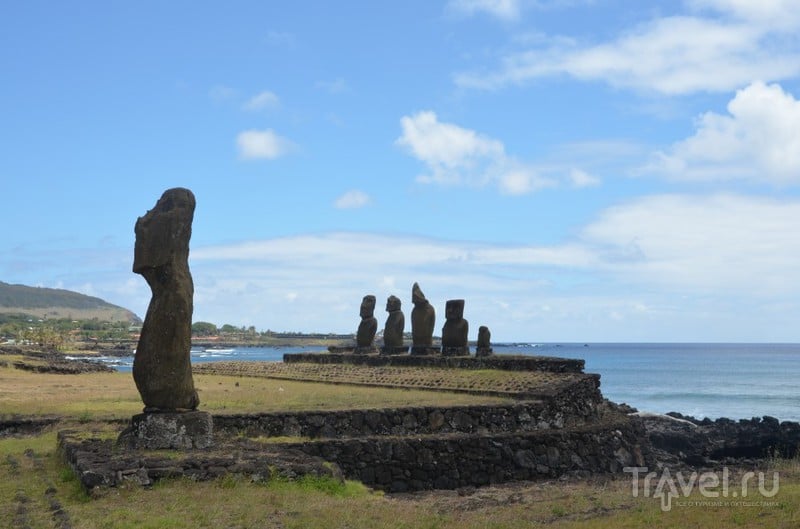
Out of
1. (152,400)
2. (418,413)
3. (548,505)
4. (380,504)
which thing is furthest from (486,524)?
(418,413)

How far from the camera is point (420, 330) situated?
1467 inches

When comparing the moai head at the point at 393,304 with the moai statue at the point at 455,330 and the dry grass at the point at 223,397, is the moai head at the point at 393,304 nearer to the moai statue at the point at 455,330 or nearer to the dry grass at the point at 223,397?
the moai statue at the point at 455,330

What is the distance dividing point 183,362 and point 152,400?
2.52 ft

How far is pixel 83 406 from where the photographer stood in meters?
22.1

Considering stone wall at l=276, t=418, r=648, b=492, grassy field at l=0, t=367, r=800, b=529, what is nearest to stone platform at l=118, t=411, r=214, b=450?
grassy field at l=0, t=367, r=800, b=529

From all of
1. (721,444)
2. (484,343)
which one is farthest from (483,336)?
(721,444)

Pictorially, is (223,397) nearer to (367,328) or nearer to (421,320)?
(421,320)

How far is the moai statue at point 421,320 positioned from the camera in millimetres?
37000

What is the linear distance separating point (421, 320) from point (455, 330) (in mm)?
2305

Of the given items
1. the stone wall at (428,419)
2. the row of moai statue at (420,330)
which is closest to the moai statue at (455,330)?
the row of moai statue at (420,330)

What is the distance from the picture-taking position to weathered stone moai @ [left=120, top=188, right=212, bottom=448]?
48.0ft

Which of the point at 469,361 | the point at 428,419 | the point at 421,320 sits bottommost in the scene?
the point at 428,419

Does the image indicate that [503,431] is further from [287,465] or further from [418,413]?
[287,465]

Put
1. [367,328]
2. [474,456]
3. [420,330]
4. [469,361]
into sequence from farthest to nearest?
1. [367,328]
2. [420,330]
3. [469,361]
4. [474,456]
